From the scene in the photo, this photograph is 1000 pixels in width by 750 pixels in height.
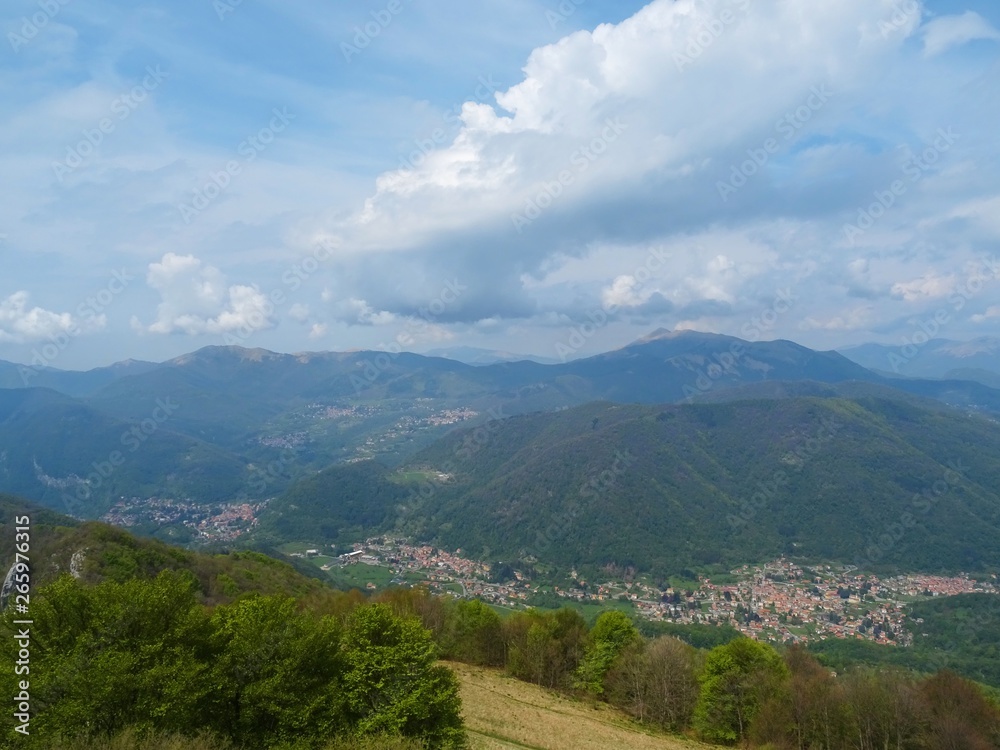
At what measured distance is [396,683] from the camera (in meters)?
19.8

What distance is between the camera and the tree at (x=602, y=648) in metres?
42.8

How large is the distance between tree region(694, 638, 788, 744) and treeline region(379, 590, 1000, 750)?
0.07 metres

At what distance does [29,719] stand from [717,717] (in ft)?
126

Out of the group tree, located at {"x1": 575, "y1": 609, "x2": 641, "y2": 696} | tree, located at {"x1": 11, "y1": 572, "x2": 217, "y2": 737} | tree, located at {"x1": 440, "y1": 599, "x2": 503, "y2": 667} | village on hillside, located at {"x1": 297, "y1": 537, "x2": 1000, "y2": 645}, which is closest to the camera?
tree, located at {"x1": 11, "y1": 572, "x2": 217, "y2": 737}

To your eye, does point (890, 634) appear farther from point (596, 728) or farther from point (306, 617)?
point (306, 617)

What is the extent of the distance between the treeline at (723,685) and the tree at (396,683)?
2451 centimetres

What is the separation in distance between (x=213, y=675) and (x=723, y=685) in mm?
34180

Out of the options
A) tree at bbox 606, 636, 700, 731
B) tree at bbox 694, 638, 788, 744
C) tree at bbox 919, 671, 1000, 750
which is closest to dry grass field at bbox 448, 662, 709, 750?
tree at bbox 606, 636, 700, 731

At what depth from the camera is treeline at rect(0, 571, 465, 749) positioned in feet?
45.2

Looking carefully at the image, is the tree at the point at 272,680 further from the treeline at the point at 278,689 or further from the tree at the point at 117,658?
the tree at the point at 117,658

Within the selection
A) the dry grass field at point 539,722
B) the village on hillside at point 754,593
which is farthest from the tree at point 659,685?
the village on hillside at point 754,593

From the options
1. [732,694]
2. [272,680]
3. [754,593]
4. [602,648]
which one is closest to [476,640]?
[602,648]

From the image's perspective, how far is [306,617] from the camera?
771 inches

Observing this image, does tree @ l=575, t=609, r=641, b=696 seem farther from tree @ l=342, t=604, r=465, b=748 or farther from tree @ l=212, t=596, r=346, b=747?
tree @ l=212, t=596, r=346, b=747
